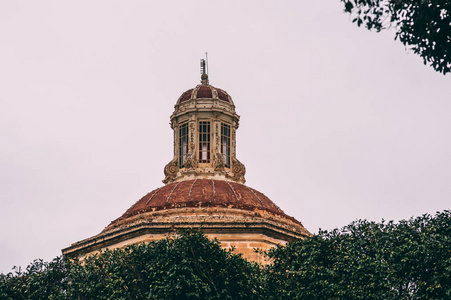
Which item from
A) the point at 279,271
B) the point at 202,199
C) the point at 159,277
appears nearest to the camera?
the point at 159,277

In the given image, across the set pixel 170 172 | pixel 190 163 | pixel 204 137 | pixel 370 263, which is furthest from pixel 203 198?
pixel 370 263

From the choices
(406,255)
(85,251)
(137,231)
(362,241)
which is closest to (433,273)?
(406,255)

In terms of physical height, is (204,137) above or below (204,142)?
above

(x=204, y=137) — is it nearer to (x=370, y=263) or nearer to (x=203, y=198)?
(x=203, y=198)

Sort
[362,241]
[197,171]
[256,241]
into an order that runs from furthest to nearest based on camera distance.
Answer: [197,171] → [256,241] → [362,241]

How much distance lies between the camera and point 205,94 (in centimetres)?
6581

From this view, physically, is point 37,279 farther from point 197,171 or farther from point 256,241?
point 197,171

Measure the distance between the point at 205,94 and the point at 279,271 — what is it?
26489 mm

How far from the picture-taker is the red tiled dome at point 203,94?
216 feet

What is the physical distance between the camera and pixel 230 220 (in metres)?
53.3

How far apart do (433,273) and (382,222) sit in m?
4.76

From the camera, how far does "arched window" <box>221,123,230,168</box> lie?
6438 centimetres

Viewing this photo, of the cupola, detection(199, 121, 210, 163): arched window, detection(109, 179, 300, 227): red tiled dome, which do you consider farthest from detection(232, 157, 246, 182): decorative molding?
detection(109, 179, 300, 227): red tiled dome

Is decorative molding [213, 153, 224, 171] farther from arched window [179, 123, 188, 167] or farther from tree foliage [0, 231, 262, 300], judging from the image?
tree foliage [0, 231, 262, 300]
